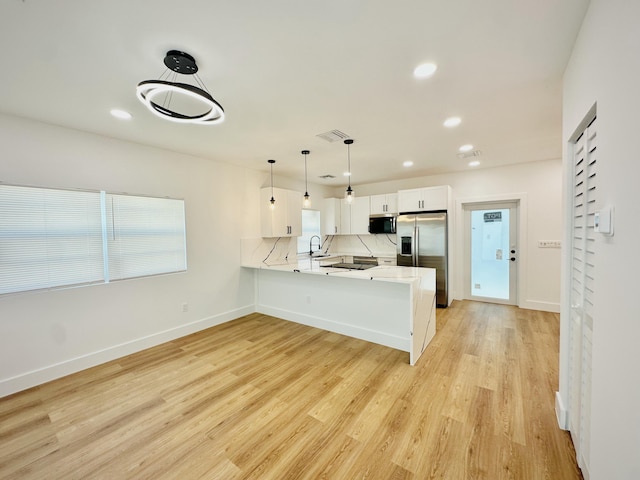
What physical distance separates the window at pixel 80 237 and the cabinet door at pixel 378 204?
13.2 ft

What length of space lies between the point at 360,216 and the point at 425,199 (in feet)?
5.18

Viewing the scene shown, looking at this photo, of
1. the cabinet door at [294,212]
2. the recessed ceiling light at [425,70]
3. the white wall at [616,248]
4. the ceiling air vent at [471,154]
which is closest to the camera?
the white wall at [616,248]

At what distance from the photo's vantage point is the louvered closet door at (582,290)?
1472mm

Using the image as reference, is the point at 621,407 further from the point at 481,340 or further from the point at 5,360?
the point at 5,360

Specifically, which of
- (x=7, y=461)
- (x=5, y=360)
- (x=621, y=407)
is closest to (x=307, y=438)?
(x=621, y=407)

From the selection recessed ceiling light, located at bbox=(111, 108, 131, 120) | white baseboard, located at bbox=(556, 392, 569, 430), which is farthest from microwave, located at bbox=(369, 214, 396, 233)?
recessed ceiling light, located at bbox=(111, 108, 131, 120)

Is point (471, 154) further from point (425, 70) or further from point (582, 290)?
point (582, 290)

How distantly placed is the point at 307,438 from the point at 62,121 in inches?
148

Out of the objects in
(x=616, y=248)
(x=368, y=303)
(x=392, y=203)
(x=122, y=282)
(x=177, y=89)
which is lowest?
(x=368, y=303)

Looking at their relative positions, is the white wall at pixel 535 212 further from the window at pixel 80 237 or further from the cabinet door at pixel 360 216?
the window at pixel 80 237

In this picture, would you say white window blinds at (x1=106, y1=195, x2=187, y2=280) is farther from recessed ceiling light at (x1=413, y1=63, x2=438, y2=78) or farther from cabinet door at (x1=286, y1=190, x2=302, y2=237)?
recessed ceiling light at (x1=413, y1=63, x2=438, y2=78)

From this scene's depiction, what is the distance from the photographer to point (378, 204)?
5961 mm

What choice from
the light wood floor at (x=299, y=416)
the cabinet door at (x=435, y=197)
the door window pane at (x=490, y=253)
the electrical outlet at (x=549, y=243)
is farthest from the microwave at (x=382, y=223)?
the light wood floor at (x=299, y=416)

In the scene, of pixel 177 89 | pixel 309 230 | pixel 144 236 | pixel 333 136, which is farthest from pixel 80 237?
pixel 309 230
